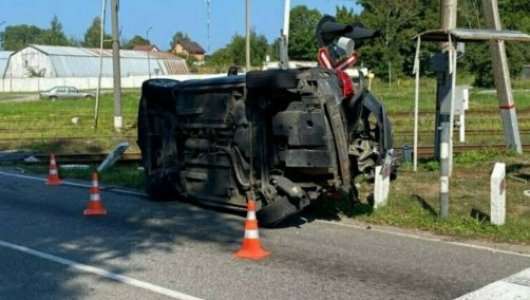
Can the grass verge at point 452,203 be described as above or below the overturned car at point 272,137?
below

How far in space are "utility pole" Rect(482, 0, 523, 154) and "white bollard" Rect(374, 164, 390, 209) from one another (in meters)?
5.70

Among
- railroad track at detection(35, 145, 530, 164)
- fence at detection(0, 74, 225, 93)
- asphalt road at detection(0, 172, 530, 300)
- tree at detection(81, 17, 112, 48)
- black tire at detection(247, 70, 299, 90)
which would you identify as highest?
Answer: tree at detection(81, 17, 112, 48)

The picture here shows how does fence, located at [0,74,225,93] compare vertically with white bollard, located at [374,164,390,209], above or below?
above

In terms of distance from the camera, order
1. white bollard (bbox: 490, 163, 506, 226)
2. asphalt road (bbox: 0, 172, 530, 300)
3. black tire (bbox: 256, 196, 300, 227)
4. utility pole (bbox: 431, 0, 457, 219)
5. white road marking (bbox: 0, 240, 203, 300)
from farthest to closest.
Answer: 1. utility pole (bbox: 431, 0, 457, 219)
2. black tire (bbox: 256, 196, 300, 227)
3. white bollard (bbox: 490, 163, 506, 226)
4. asphalt road (bbox: 0, 172, 530, 300)
5. white road marking (bbox: 0, 240, 203, 300)

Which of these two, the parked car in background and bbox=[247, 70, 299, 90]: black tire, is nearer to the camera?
bbox=[247, 70, 299, 90]: black tire

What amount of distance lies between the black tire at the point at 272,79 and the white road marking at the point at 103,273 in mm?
3219

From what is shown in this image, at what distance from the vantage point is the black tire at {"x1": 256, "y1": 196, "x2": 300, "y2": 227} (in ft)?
30.5

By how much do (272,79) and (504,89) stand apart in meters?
7.90

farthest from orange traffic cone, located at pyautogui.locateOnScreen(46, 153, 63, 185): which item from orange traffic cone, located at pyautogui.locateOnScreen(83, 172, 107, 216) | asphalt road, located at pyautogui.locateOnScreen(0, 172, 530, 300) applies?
orange traffic cone, located at pyautogui.locateOnScreen(83, 172, 107, 216)

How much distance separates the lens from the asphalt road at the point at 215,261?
6570 millimetres

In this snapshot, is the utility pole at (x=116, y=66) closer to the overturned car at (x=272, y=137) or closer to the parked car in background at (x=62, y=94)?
the overturned car at (x=272, y=137)

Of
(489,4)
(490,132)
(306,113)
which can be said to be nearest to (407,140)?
(490,132)

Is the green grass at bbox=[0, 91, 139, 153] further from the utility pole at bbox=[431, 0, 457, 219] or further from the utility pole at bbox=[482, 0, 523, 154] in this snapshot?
the utility pole at bbox=[431, 0, 457, 219]

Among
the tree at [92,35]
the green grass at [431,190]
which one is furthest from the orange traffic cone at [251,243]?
the tree at [92,35]
